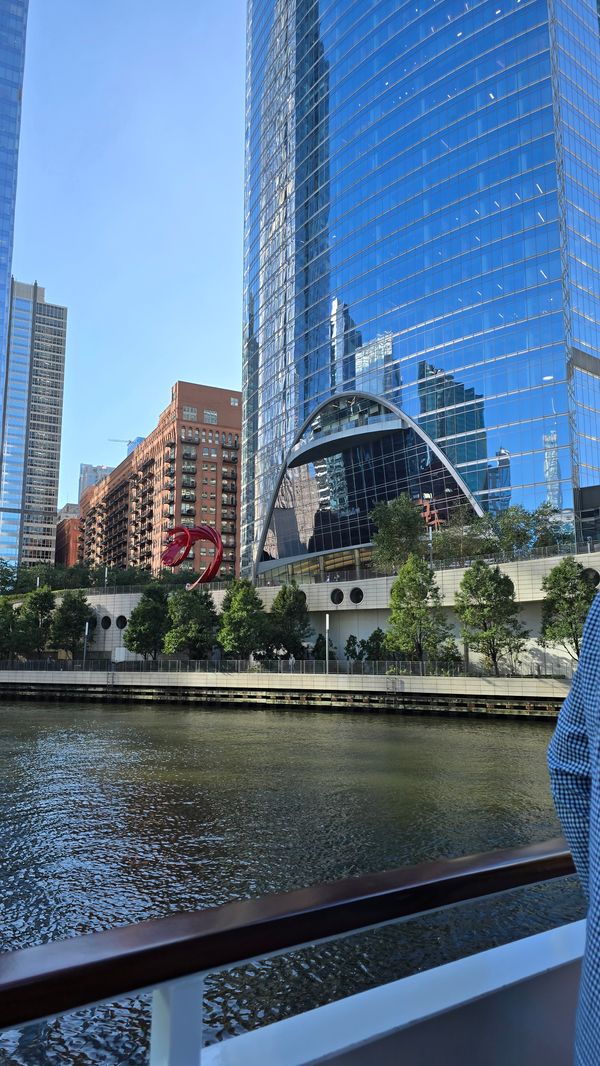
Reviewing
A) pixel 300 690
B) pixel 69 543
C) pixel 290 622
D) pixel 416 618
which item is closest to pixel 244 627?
pixel 290 622

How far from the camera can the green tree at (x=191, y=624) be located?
178ft

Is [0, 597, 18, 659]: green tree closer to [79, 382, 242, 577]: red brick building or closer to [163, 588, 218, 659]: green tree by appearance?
[163, 588, 218, 659]: green tree

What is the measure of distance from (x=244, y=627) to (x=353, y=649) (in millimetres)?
9231

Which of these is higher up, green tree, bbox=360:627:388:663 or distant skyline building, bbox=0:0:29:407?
distant skyline building, bbox=0:0:29:407

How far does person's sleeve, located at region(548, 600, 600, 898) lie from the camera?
4.38 feet

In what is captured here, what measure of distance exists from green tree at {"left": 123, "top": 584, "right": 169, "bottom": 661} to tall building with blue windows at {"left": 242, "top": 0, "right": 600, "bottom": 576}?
20.5m

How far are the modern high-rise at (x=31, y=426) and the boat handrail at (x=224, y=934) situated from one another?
15494 cm

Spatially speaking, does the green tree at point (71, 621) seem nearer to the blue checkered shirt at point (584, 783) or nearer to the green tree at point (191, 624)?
the green tree at point (191, 624)

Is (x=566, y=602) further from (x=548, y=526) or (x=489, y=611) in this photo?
(x=548, y=526)

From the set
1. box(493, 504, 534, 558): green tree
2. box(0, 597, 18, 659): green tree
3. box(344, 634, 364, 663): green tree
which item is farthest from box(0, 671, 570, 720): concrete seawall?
box(493, 504, 534, 558): green tree

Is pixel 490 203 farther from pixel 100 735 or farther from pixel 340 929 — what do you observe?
pixel 340 929

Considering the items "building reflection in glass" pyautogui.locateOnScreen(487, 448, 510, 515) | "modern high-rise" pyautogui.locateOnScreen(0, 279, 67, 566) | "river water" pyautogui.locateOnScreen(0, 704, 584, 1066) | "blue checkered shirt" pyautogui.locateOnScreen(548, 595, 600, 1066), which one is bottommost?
"river water" pyautogui.locateOnScreen(0, 704, 584, 1066)

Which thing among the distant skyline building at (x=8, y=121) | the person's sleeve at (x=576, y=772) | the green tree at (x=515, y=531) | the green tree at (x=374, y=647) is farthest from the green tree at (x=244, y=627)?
the distant skyline building at (x=8, y=121)

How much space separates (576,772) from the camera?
1.34m
